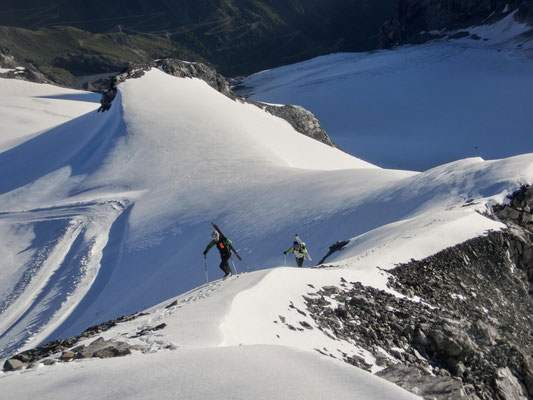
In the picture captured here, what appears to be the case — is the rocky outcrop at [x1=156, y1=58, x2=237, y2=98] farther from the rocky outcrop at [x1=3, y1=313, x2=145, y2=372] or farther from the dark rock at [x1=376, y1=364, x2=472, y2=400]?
the dark rock at [x1=376, y1=364, x2=472, y2=400]

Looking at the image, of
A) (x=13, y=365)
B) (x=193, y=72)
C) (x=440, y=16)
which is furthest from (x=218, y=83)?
(x=440, y=16)

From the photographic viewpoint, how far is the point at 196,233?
76.0 feet

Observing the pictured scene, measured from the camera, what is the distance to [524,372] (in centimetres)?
1109

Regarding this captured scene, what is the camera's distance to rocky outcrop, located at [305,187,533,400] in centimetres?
989

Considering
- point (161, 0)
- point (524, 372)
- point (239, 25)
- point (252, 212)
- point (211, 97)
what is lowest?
point (524, 372)

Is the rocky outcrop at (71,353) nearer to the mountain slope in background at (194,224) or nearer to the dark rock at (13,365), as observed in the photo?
the dark rock at (13,365)

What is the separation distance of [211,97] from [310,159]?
29.2 ft

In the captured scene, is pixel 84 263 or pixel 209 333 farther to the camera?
pixel 84 263

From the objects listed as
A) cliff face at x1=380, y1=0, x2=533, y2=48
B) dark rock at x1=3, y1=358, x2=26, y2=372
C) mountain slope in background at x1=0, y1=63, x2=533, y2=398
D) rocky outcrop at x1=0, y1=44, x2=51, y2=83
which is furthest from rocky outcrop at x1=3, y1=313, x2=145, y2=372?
cliff face at x1=380, y1=0, x2=533, y2=48

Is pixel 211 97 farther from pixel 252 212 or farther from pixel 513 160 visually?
pixel 513 160

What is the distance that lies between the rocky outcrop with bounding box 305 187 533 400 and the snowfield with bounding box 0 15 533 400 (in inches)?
17.6

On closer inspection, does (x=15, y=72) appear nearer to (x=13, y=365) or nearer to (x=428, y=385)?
(x=13, y=365)

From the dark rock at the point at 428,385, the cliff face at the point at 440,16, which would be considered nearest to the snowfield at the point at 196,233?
the dark rock at the point at 428,385

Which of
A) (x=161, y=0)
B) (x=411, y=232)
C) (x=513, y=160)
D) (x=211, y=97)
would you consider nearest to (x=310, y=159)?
(x=211, y=97)
